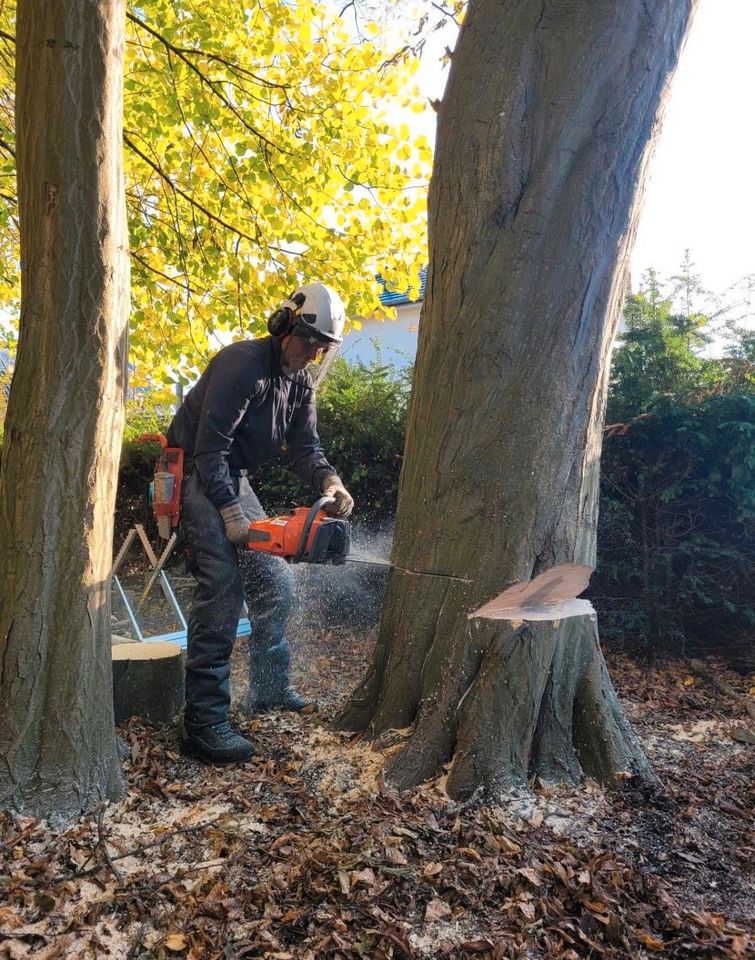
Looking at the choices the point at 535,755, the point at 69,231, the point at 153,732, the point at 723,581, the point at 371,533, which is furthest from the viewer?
the point at 371,533

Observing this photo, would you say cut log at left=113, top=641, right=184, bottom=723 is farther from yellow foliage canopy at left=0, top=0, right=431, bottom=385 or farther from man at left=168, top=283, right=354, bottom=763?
yellow foliage canopy at left=0, top=0, right=431, bottom=385

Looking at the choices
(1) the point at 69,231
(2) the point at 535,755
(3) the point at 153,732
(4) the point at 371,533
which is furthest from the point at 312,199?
(2) the point at 535,755

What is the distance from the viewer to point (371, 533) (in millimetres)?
6605

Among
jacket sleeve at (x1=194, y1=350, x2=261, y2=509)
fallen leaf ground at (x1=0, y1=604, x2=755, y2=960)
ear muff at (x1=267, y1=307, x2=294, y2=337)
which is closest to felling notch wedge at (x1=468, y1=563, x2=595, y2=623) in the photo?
fallen leaf ground at (x1=0, y1=604, x2=755, y2=960)

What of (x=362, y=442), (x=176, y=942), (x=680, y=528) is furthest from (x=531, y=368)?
(x=362, y=442)

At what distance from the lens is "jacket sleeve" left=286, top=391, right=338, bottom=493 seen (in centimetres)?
419

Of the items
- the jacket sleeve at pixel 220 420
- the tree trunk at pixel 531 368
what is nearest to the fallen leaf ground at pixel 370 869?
the tree trunk at pixel 531 368

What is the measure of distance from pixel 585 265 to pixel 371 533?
3.96 m

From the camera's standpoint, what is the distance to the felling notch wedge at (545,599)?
9.59ft

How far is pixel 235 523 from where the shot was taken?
3518mm

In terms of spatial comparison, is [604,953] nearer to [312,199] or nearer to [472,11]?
[472,11]

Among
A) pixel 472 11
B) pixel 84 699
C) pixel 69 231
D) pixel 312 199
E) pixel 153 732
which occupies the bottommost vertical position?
pixel 153 732

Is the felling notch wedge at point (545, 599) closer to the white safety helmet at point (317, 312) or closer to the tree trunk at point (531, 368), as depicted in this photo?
the tree trunk at point (531, 368)

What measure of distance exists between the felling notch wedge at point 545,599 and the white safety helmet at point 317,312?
1.55 m
